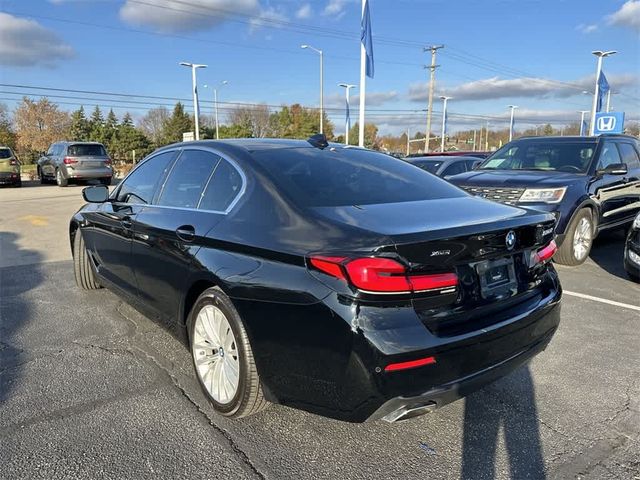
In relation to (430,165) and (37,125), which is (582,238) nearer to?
(430,165)

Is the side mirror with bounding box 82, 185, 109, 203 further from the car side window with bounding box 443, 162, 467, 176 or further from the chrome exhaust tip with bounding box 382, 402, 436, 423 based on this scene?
the car side window with bounding box 443, 162, 467, 176

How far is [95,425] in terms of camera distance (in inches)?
106

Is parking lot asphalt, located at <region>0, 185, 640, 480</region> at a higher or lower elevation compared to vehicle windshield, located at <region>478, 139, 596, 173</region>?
lower

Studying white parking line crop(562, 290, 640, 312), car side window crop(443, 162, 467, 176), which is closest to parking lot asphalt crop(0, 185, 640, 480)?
white parking line crop(562, 290, 640, 312)

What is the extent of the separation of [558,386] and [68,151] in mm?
19772

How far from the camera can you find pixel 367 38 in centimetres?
1686

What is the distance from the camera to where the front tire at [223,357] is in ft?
8.42

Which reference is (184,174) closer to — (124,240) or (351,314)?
(124,240)

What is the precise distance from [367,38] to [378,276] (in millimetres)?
16449

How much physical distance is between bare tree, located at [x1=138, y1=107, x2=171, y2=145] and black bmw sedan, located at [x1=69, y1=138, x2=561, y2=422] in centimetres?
8093

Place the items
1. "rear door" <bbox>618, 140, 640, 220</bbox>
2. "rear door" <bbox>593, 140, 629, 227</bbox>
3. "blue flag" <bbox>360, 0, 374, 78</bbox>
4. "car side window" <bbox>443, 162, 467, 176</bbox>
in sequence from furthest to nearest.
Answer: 1. "blue flag" <bbox>360, 0, 374, 78</bbox>
2. "car side window" <bbox>443, 162, 467, 176</bbox>
3. "rear door" <bbox>618, 140, 640, 220</bbox>
4. "rear door" <bbox>593, 140, 629, 227</bbox>

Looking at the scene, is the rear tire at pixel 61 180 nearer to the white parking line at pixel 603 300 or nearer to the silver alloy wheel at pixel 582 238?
the silver alloy wheel at pixel 582 238

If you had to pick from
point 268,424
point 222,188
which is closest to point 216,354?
point 268,424

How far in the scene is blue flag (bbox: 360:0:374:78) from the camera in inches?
655
